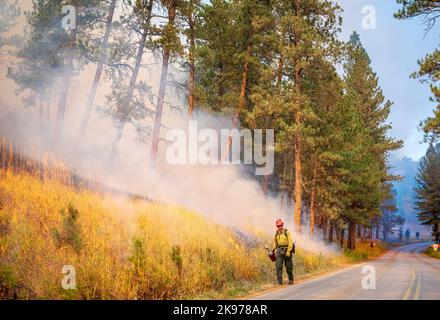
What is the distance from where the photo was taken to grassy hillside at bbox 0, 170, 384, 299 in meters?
9.19

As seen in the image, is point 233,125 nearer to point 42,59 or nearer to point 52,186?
point 42,59

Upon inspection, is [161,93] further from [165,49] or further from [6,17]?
[6,17]

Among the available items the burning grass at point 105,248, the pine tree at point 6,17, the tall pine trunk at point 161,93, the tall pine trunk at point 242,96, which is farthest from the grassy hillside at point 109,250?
the pine tree at point 6,17

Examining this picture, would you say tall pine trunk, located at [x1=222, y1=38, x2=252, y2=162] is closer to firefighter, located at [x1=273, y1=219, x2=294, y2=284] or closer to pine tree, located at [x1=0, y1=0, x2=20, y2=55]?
firefighter, located at [x1=273, y1=219, x2=294, y2=284]

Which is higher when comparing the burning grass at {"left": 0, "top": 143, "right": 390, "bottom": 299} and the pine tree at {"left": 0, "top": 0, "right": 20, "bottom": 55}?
the pine tree at {"left": 0, "top": 0, "right": 20, "bottom": 55}

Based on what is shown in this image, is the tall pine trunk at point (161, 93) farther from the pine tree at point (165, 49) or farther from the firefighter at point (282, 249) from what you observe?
the firefighter at point (282, 249)

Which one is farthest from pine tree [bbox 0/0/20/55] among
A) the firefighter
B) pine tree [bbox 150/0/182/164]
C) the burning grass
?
the firefighter

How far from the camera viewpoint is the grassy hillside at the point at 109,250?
30.1 ft

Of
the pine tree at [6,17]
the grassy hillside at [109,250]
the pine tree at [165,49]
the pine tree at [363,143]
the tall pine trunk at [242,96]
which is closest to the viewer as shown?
the grassy hillside at [109,250]

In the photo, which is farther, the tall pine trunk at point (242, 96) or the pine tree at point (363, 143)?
the pine tree at point (363, 143)

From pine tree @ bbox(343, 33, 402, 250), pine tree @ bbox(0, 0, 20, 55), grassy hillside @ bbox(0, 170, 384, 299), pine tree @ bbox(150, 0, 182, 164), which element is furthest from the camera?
pine tree @ bbox(0, 0, 20, 55)

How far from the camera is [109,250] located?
11.0m
